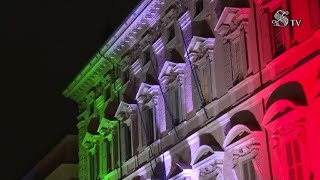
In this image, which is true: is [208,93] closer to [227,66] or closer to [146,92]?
[227,66]

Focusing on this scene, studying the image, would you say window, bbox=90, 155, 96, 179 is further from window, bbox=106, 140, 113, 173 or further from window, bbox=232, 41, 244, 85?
window, bbox=232, 41, 244, 85

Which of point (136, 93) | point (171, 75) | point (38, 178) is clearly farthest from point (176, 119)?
point (38, 178)

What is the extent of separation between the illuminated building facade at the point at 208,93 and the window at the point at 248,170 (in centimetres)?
3

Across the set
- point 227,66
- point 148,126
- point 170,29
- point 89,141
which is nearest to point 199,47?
point 227,66

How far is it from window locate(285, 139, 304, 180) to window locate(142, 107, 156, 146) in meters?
11.1

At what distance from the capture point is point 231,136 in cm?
2339

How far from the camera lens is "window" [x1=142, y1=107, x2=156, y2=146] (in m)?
30.9

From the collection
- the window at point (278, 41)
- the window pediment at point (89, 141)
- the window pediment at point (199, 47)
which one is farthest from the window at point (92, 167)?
the window at point (278, 41)

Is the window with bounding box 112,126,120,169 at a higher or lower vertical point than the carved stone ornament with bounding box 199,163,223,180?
higher

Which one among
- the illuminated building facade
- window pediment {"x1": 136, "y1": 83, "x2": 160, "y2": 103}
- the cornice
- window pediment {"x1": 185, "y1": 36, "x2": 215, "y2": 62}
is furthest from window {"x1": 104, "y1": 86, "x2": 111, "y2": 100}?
window pediment {"x1": 185, "y1": 36, "x2": 215, "y2": 62}

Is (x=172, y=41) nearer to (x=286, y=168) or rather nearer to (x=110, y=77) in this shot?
(x=110, y=77)

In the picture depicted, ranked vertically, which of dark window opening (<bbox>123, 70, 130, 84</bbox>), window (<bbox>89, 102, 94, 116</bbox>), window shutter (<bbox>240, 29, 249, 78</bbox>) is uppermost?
window (<bbox>89, 102, 94, 116</bbox>)

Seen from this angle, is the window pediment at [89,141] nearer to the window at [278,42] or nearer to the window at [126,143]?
the window at [126,143]

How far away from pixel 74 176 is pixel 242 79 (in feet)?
81.0
